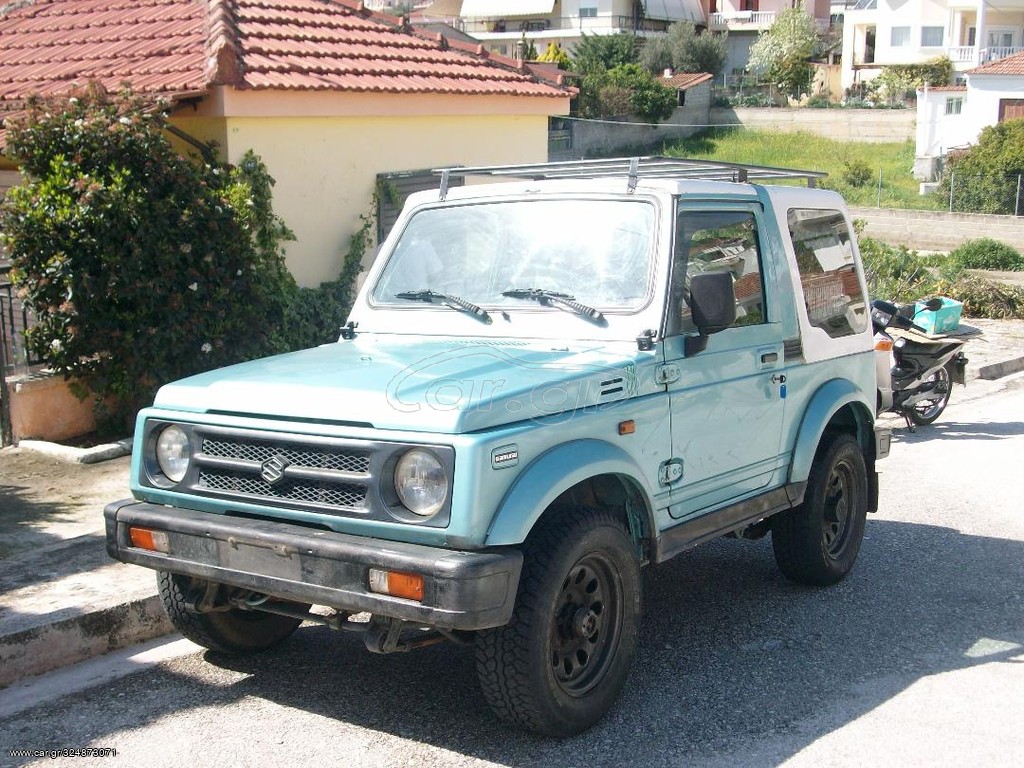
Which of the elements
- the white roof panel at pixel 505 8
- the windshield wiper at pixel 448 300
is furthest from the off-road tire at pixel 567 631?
the white roof panel at pixel 505 8

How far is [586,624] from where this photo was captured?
186 inches

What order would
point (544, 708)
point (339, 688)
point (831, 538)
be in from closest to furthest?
point (544, 708) → point (339, 688) → point (831, 538)

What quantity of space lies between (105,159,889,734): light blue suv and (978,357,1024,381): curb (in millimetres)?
7843

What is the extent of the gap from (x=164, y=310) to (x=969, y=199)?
1114 inches

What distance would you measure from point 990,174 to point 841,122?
1959cm

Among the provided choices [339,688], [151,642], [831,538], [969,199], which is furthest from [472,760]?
[969,199]

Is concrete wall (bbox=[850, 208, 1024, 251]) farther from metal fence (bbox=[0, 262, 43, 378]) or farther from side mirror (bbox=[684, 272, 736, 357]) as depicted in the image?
side mirror (bbox=[684, 272, 736, 357])

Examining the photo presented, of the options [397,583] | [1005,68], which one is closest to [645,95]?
[1005,68]

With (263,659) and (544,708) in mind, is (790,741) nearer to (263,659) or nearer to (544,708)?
(544,708)

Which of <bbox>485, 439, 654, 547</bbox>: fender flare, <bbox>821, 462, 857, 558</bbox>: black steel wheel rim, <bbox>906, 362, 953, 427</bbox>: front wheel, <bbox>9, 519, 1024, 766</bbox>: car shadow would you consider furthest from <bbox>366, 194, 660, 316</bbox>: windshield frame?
<bbox>906, 362, 953, 427</bbox>: front wheel

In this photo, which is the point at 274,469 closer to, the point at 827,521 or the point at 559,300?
the point at 559,300

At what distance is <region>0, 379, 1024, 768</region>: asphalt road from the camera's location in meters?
4.66

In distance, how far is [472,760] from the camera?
15.0 feet

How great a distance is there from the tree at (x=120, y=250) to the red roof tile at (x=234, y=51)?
1002 mm
